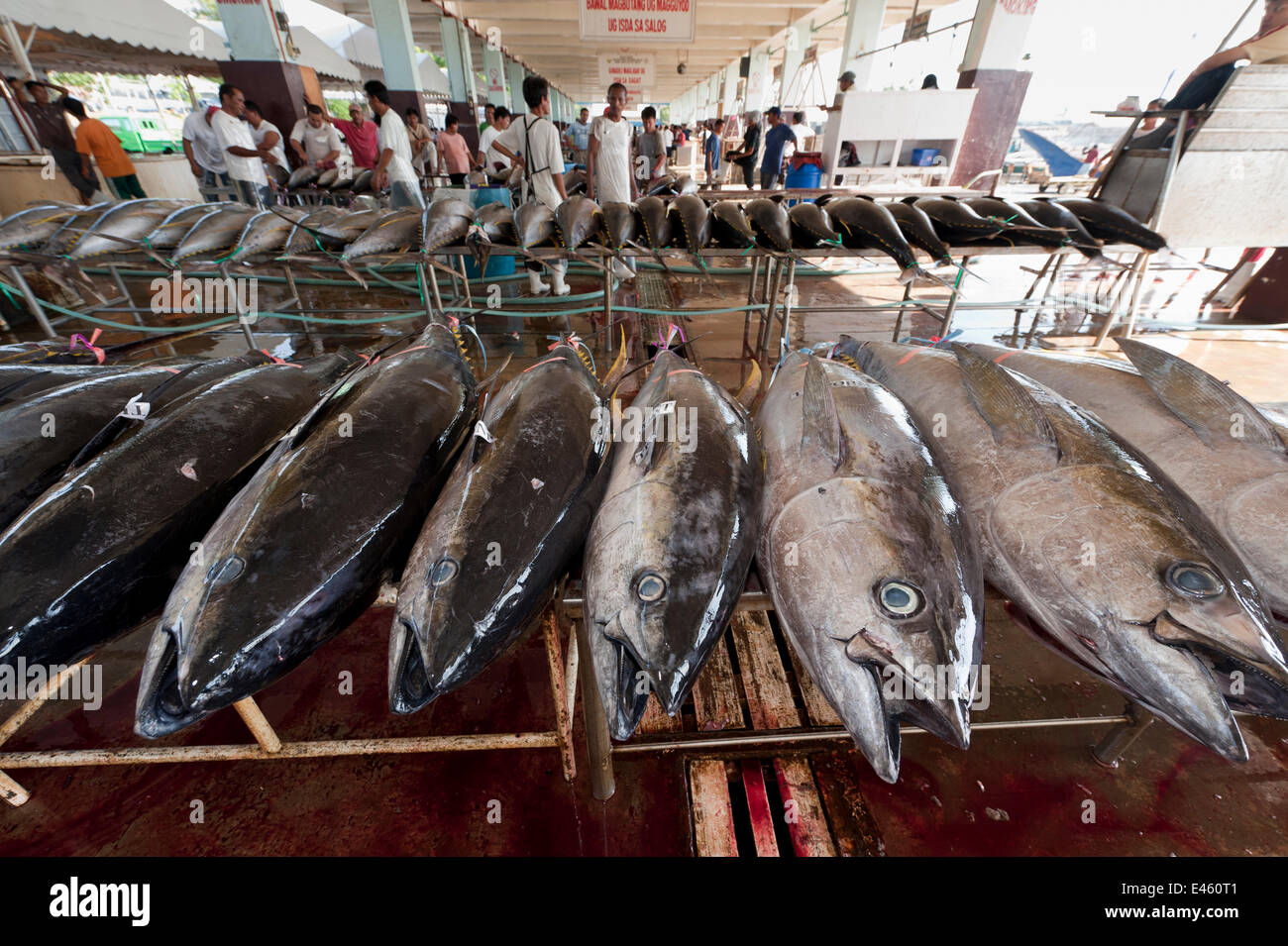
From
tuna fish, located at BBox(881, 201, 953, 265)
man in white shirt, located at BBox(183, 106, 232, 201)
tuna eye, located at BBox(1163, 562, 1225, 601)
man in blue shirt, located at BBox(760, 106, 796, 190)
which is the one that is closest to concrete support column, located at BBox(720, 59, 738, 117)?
man in blue shirt, located at BBox(760, 106, 796, 190)

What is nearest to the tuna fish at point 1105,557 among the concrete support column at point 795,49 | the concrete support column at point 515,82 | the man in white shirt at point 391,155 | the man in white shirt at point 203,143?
the man in white shirt at point 391,155

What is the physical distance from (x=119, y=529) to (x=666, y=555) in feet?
4.23

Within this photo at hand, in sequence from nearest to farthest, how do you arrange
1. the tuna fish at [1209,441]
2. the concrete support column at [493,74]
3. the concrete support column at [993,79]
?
the tuna fish at [1209,441], the concrete support column at [993,79], the concrete support column at [493,74]

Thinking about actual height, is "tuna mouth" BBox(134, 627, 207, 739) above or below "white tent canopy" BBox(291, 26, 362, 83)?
below

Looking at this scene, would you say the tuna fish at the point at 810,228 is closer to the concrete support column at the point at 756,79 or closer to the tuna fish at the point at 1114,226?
the tuna fish at the point at 1114,226

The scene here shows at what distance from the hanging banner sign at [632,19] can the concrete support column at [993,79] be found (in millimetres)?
Result: 5239

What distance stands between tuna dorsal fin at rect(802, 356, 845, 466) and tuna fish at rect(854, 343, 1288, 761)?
13.0 inches

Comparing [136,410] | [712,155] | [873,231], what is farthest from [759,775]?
[712,155]

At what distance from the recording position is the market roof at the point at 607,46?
47.9ft

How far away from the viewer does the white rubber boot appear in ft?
21.4

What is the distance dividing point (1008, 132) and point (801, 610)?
1251cm

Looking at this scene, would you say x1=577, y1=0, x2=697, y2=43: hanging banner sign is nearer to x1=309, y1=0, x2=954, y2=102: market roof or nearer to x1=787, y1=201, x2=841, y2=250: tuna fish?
x1=309, y1=0, x2=954, y2=102: market roof

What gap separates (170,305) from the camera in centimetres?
653

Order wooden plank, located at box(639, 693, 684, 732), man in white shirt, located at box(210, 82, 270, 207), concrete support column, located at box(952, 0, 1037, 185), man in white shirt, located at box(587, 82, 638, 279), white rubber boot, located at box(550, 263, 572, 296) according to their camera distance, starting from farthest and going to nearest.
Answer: concrete support column, located at box(952, 0, 1037, 185)
white rubber boot, located at box(550, 263, 572, 296)
man in white shirt, located at box(210, 82, 270, 207)
man in white shirt, located at box(587, 82, 638, 279)
wooden plank, located at box(639, 693, 684, 732)
